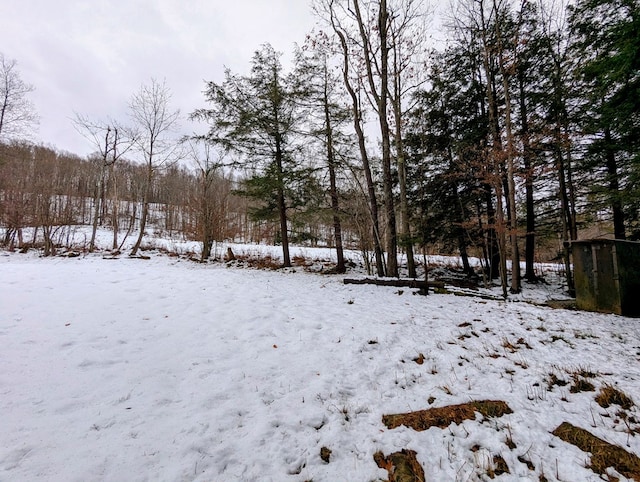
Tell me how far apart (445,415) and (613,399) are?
182 centimetres

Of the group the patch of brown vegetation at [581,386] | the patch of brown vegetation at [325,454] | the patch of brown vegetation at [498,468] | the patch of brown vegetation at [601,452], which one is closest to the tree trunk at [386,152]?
the patch of brown vegetation at [581,386]

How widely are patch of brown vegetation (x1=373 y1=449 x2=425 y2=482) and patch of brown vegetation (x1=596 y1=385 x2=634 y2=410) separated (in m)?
2.21

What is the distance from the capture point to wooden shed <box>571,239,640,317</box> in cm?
582

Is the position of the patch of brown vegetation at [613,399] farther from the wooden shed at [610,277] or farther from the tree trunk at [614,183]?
the tree trunk at [614,183]

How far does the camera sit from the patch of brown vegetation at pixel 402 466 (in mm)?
1905

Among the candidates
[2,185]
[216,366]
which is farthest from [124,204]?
[216,366]

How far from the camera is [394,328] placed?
461cm

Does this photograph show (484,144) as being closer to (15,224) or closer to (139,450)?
(139,450)

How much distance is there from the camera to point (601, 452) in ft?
6.63

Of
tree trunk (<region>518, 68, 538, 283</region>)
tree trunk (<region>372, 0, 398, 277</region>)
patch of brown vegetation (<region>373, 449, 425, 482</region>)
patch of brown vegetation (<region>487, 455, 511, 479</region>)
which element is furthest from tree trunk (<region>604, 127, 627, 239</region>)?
patch of brown vegetation (<region>373, 449, 425, 482</region>)

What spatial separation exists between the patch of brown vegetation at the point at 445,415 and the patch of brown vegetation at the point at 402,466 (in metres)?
0.34

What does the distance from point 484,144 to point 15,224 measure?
24.5 meters

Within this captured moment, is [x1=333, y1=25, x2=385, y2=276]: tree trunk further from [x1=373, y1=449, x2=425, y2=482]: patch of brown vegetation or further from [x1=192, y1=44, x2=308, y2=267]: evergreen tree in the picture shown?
[x1=373, y1=449, x2=425, y2=482]: patch of brown vegetation

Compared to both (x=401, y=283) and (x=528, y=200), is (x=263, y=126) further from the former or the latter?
(x=528, y=200)
